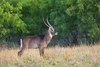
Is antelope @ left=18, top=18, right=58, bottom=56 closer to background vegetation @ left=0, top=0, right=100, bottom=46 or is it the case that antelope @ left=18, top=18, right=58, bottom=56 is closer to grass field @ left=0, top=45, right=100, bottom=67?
grass field @ left=0, top=45, right=100, bottom=67

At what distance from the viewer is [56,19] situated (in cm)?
2911

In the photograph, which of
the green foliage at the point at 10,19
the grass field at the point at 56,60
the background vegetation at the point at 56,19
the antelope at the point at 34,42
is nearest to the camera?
the grass field at the point at 56,60

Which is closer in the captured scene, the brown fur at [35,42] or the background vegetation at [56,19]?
the brown fur at [35,42]

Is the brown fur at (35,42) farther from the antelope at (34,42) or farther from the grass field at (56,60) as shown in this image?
the grass field at (56,60)

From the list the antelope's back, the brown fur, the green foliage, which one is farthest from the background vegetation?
the antelope's back

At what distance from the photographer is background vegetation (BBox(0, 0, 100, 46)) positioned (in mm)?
22625

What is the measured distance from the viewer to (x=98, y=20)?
2350cm

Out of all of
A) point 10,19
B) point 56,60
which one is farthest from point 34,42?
point 10,19

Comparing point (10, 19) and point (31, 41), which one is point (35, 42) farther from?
point (10, 19)

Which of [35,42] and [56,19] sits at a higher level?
[35,42]

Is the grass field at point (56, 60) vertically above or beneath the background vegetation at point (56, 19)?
above

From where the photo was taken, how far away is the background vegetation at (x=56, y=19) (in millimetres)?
22625

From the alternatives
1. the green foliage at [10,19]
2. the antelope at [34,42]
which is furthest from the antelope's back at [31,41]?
the green foliage at [10,19]

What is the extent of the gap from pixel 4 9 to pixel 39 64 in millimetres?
18707
